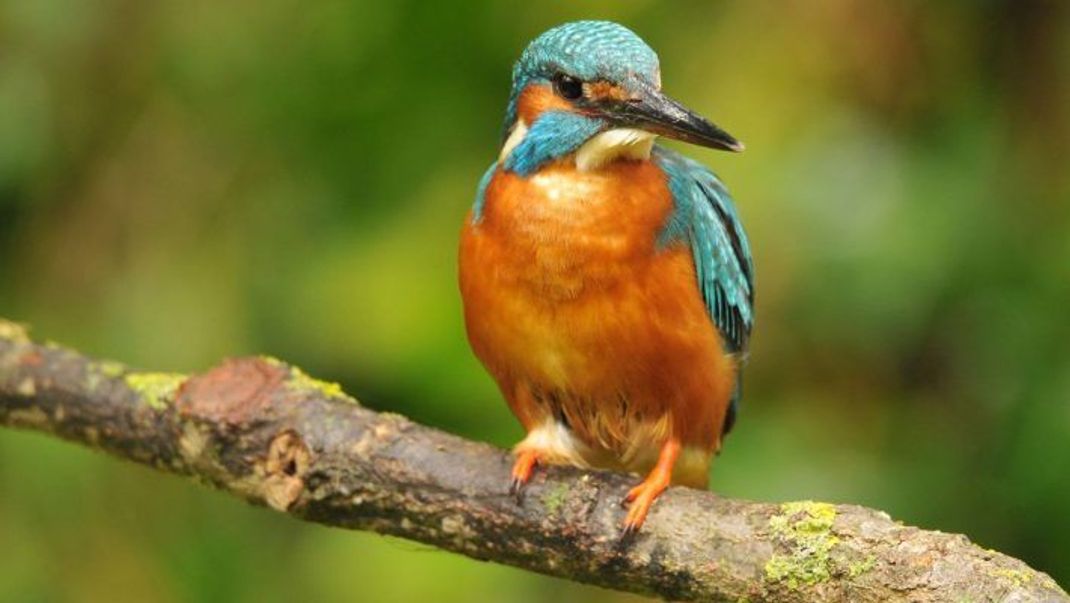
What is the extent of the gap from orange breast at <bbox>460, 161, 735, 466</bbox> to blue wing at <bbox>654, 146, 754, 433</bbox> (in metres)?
0.05

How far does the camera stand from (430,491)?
3.33m

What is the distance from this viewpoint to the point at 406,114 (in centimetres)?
485

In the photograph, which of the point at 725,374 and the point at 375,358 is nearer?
the point at 725,374

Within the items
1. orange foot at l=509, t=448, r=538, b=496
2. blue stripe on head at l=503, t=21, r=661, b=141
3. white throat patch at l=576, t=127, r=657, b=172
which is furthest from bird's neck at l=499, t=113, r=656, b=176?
orange foot at l=509, t=448, r=538, b=496

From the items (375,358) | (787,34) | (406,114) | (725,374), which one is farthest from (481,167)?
(725,374)

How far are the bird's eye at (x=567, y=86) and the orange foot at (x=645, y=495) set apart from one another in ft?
2.78

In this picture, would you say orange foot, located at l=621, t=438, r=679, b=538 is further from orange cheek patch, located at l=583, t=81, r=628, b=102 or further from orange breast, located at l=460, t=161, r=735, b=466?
orange cheek patch, located at l=583, t=81, r=628, b=102

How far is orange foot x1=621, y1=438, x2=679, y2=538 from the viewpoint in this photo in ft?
10.6

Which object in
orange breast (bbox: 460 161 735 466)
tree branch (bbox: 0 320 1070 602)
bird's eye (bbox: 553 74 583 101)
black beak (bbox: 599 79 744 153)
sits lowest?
tree branch (bbox: 0 320 1070 602)

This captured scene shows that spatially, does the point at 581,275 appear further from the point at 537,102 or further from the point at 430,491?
the point at 430,491

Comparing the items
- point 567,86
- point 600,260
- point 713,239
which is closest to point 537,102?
point 567,86

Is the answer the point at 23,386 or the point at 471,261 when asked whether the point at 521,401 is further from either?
the point at 23,386

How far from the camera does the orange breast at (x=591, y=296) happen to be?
341 centimetres

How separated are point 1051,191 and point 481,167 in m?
1.71
